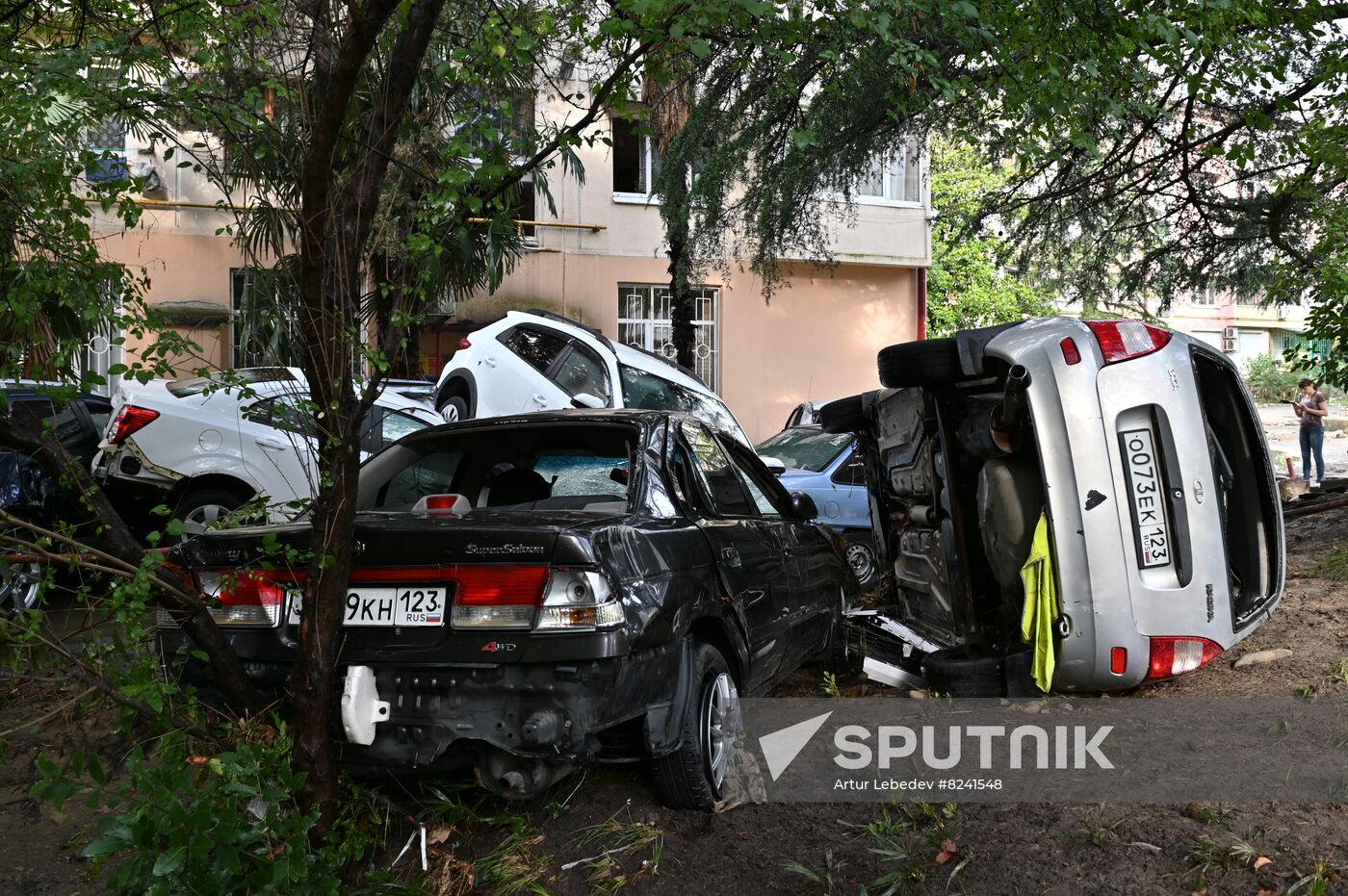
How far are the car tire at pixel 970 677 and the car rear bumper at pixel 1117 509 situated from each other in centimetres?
26

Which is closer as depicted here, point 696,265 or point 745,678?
point 745,678

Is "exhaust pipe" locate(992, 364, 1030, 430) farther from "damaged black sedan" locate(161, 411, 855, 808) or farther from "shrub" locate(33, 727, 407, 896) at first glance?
"shrub" locate(33, 727, 407, 896)

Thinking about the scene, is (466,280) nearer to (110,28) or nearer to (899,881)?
(110,28)

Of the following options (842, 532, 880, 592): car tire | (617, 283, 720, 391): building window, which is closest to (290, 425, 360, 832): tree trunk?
(842, 532, 880, 592): car tire

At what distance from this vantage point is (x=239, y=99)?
4418mm

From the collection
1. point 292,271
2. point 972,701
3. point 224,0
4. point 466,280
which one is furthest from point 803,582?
point 466,280

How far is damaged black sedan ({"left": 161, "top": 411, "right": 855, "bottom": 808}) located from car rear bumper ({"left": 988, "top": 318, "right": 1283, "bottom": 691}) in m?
1.33

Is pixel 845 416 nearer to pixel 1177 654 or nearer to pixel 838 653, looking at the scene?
pixel 838 653

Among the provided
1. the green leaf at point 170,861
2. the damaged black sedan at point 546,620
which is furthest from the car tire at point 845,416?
the green leaf at point 170,861

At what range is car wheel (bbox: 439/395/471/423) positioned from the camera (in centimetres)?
1084

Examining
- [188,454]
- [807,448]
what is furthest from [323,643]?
[807,448]

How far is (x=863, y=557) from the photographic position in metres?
9.98

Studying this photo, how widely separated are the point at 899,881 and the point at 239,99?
12.1ft

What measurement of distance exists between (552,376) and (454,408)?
41.5 inches
